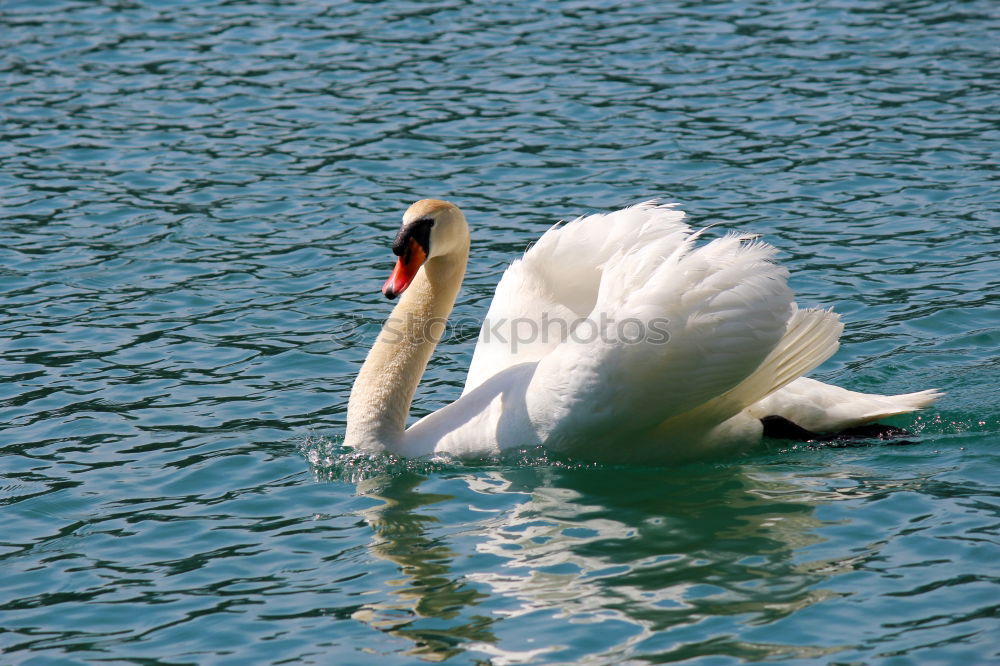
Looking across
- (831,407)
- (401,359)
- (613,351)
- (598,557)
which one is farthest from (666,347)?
(401,359)

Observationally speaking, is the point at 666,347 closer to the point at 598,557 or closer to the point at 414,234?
the point at 598,557

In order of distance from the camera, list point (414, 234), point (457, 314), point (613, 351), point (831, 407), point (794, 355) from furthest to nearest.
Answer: point (457, 314) → point (831, 407) → point (414, 234) → point (794, 355) → point (613, 351)

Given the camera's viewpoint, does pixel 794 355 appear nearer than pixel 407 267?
Yes

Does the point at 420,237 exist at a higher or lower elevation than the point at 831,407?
higher

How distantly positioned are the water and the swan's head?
3.51ft

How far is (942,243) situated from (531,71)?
5.89 meters

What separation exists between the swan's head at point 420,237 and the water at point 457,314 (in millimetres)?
1070

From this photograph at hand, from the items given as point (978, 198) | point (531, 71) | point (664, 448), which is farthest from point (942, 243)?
point (531, 71)

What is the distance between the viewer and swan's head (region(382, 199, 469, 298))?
737 centimetres

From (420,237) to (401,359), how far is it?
2.47ft

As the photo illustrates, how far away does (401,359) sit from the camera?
7.72m

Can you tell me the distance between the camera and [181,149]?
42.8 feet

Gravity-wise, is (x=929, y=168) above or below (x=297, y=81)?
below

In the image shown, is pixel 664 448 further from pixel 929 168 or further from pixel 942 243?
pixel 929 168
